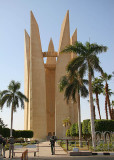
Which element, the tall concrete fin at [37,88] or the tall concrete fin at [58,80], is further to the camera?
the tall concrete fin at [58,80]

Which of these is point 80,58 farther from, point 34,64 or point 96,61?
point 34,64

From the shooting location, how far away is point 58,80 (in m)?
→ 54.7

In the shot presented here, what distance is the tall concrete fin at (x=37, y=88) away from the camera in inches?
2042

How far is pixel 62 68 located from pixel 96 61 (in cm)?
3317

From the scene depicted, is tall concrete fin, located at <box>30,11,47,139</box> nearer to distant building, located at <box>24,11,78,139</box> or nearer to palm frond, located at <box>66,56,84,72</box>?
distant building, located at <box>24,11,78,139</box>

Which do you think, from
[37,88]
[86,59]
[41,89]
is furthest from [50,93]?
[86,59]

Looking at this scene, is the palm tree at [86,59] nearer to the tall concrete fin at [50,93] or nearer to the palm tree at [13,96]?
the palm tree at [13,96]

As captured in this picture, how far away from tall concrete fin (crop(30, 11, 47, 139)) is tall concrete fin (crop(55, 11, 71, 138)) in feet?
9.52

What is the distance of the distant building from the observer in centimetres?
5244

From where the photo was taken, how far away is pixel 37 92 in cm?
5350

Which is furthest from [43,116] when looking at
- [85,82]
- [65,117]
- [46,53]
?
[85,82]

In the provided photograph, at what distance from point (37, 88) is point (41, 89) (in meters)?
0.96

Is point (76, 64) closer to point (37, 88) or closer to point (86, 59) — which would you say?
point (86, 59)

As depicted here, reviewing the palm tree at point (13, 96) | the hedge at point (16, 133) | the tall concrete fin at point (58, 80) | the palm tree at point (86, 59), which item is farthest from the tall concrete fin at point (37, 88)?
the palm tree at point (86, 59)
